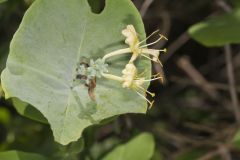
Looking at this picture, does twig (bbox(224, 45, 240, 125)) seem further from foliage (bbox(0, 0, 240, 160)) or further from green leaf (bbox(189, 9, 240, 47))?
green leaf (bbox(189, 9, 240, 47))

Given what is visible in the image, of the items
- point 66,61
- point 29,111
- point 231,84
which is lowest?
point 231,84

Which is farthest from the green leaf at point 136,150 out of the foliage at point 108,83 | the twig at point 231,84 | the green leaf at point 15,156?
the twig at point 231,84

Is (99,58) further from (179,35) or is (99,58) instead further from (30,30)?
(179,35)

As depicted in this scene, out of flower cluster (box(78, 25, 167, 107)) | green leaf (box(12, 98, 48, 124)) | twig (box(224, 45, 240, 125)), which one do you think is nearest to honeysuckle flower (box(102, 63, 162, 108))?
flower cluster (box(78, 25, 167, 107))

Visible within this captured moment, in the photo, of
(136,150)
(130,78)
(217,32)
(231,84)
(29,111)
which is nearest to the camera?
(130,78)

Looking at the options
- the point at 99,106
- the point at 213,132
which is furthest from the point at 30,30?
the point at 213,132

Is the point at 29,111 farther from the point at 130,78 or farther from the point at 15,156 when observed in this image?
the point at 130,78

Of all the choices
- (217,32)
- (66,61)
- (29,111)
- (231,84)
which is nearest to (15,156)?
(29,111)
